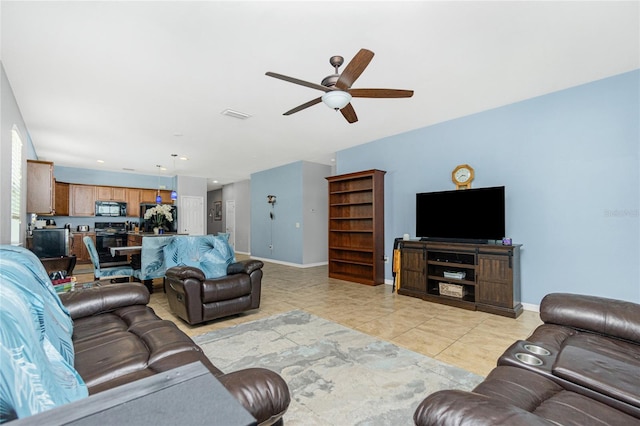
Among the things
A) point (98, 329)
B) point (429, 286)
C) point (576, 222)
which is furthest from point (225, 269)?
point (576, 222)

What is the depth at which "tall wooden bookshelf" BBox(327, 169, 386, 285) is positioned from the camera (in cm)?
535

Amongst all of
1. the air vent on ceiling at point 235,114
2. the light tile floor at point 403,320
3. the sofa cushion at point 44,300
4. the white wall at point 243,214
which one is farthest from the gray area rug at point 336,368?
the white wall at point 243,214

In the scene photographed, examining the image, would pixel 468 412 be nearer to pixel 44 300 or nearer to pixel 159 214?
pixel 44 300

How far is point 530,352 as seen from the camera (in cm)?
151

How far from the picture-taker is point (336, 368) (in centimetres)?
233

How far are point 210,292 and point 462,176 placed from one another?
3.94m

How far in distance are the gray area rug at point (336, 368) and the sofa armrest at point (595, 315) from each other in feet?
2.46

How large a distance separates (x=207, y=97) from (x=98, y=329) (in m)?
2.87

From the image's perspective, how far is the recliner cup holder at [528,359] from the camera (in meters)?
1.41

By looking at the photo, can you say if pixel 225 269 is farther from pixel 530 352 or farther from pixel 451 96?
pixel 451 96

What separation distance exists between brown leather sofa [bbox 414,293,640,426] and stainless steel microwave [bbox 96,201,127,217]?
399 inches

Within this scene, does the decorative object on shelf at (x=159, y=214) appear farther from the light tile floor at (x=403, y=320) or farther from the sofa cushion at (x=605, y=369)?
the sofa cushion at (x=605, y=369)

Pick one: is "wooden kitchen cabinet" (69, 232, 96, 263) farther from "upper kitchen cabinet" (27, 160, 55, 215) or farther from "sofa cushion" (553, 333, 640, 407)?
"sofa cushion" (553, 333, 640, 407)

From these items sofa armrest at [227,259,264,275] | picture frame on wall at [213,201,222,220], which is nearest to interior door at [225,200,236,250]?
picture frame on wall at [213,201,222,220]
